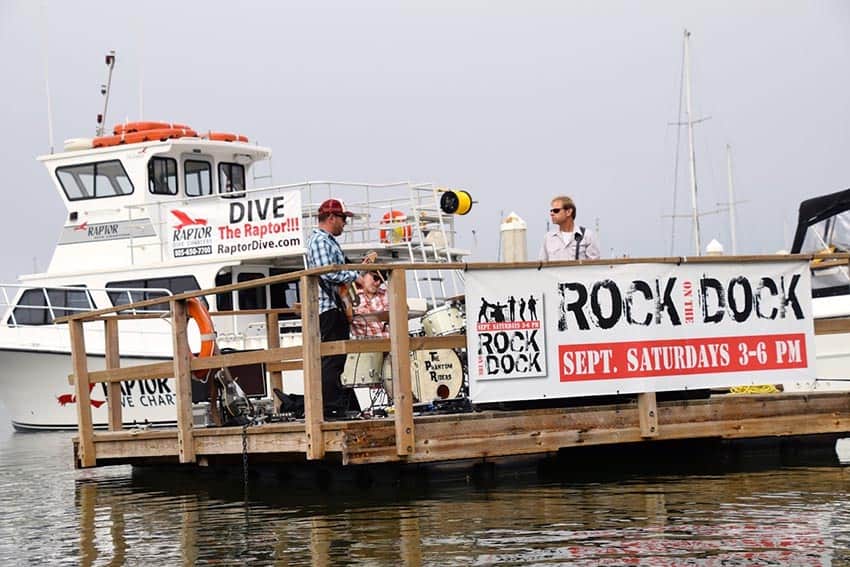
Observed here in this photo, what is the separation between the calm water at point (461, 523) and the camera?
7785 mm

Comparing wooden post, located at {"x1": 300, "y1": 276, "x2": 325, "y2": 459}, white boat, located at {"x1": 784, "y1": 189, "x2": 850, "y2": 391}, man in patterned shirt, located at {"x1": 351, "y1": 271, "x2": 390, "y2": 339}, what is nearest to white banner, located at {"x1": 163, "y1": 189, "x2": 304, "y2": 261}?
white boat, located at {"x1": 784, "y1": 189, "x2": 850, "y2": 391}

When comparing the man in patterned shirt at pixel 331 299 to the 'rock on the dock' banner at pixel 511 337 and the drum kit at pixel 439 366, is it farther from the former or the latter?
the 'rock on the dock' banner at pixel 511 337

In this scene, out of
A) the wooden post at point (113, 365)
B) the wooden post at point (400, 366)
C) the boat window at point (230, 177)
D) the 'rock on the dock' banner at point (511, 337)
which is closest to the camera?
the wooden post at point (400, 366)

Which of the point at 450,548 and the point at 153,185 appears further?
the point at 153,185

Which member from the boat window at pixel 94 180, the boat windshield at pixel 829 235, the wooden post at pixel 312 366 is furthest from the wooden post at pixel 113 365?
the boat windshield at pixel 829 235

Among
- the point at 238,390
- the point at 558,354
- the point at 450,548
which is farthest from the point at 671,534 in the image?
the point at 238,390

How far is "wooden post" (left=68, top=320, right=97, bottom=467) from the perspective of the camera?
1266 cm

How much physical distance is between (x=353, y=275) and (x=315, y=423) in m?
1.23

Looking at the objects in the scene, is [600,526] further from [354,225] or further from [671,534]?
[354,225]

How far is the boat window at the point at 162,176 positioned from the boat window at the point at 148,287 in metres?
1.66

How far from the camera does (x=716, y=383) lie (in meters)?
10.3

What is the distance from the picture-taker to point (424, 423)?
380 inches

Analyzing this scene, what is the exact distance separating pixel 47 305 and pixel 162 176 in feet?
9.45

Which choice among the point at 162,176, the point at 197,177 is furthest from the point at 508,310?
the point at 197,177
